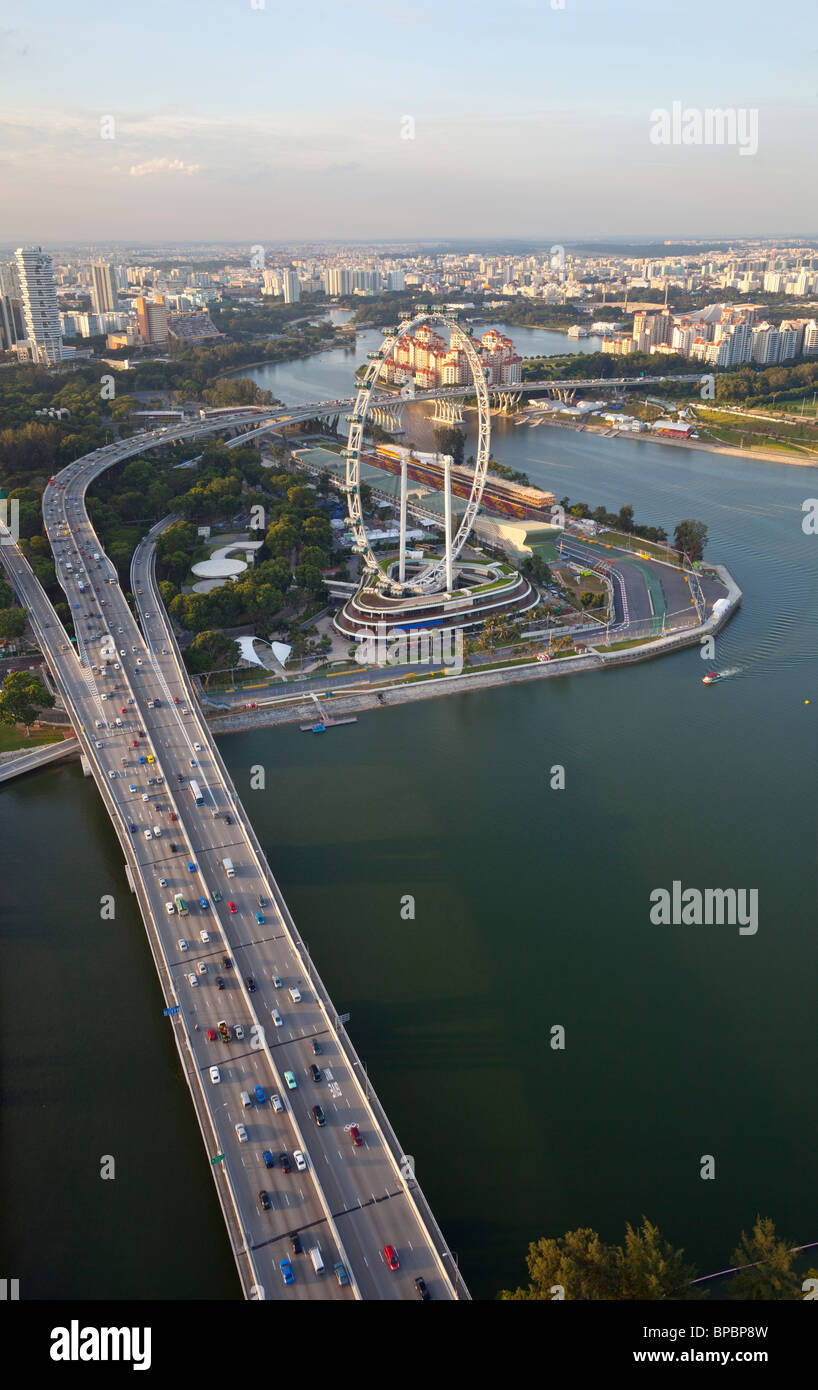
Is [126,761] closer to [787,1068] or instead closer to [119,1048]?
[119,1048]

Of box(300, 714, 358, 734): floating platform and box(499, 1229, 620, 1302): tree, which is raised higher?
box(300, 714, 358, 734): floating platform

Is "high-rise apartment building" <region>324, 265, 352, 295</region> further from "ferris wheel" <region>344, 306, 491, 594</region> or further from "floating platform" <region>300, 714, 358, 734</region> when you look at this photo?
"floating platform" <region>300, 714, 358, 734</region>

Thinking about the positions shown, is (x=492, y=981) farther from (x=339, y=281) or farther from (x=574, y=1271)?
(x=339, y=281)

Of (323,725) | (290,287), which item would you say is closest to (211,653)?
(323,725)

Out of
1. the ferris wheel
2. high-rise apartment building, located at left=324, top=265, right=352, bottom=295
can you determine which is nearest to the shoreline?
the ferris wheel

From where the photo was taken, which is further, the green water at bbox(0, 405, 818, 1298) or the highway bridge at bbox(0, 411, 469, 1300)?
the green water at bbox(0, 405, 818, 1298)

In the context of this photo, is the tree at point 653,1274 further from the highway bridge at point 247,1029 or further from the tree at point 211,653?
the tree at point 211,653

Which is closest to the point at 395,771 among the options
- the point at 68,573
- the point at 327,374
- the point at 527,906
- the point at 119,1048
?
the point at 527,906

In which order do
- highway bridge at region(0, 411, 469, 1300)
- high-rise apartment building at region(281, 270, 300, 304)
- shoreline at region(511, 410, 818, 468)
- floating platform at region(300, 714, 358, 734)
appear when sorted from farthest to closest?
high-rise apartment building at region(281, 270, 300, 304) → shoreline at region(511, 410, 818, 468) → floating platform at region(300, 714, 358, 734) → highway bridge at region(0, 411, 469, 1300)
